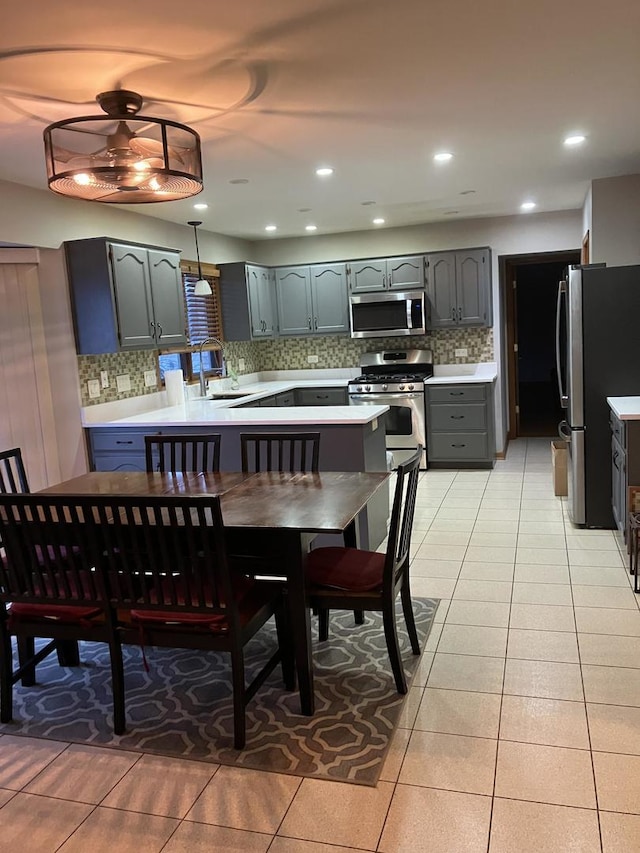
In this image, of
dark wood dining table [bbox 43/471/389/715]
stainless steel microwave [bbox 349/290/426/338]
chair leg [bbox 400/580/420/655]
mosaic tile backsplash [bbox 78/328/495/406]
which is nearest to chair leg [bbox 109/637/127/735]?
dark wood dining table [bbox 43/471/389/715]

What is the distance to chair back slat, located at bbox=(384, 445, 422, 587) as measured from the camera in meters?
2.55

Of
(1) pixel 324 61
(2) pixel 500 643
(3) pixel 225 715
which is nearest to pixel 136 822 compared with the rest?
(3) pixel 225 715

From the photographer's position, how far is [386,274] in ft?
22.7

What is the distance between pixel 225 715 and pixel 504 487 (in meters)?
3.81

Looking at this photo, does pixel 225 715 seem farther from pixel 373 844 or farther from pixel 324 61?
pixel 324 61

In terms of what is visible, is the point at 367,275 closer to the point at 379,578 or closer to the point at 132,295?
the point at 132,295

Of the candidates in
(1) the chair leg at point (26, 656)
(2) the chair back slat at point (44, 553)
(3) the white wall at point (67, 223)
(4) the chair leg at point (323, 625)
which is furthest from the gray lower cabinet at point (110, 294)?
(4) the chair leg at point (323, 625)

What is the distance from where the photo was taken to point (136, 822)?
205 cm

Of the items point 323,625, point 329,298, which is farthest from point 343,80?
point 329,298

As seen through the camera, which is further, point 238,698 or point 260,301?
point 260,301

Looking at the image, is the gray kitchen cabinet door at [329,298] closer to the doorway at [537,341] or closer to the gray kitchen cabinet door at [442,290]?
the gray kitchen cabinet door at [442,290]

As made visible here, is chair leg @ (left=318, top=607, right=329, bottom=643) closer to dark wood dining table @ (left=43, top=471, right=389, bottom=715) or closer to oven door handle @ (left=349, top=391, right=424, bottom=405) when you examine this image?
dark wood dining table @ (left=43, top=471, right=389, bottom=715)

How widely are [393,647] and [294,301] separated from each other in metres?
5.22

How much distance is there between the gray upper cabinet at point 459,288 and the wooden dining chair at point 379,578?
171 inches
